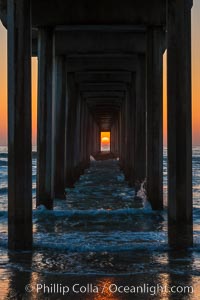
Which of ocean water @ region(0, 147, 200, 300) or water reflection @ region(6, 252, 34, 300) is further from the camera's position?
ocean water @ region(0, 147, 200, 300)

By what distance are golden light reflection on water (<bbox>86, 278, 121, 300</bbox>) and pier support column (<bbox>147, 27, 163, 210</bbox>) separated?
6.53 m

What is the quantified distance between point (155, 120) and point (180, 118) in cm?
498

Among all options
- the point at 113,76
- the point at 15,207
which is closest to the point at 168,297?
the point at 15,207

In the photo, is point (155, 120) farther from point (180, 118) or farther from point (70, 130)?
point (70, 130)

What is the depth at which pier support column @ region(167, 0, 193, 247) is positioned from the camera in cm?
774

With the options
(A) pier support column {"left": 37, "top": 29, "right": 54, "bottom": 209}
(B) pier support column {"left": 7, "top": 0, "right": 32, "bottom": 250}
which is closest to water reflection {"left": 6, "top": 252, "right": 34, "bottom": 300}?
(B) pier support column {"left": 7, "top": 0, "right": 32, "bottom": 250}

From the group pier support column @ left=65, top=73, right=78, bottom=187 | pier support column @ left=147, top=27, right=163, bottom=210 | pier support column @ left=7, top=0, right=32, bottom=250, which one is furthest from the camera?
pier support column @ left=65, top=73, right=78, bottom=187

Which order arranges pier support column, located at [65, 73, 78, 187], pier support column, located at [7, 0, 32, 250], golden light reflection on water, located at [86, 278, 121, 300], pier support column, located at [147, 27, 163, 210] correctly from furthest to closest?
1. pier support column, located at [65, 73, 78, 187]
2. pier support column, located at [147, 27, 163, 210]
3. pier support column, located at [7, 0, 32, 250]
4. golden light reflection on water, located at [86, 278, 121, 300]

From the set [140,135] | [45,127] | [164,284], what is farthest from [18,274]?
[140,135]

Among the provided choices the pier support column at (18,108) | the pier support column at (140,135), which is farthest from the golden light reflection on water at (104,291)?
the pier support column at (140,135)

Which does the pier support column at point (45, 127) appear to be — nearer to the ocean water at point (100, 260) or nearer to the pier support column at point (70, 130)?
the ocean water at point (100, 260)

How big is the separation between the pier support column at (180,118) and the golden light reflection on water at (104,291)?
1870 mm

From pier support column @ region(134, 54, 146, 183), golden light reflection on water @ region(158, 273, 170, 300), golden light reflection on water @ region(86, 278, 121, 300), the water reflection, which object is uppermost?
pier support column @ region(134, 54, 146, 183)

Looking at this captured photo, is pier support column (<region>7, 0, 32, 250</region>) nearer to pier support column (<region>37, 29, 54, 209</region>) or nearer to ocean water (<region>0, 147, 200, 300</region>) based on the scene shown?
ocean water (<region>0, 147, 200, 300</region>)
